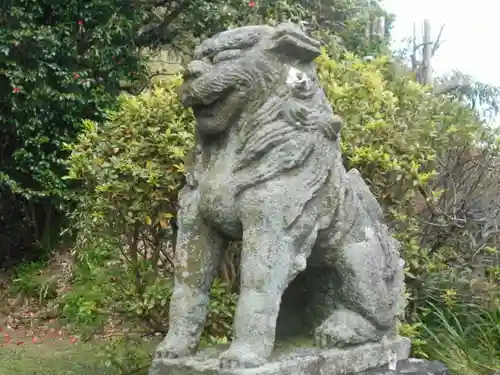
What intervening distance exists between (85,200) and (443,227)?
9.66ft

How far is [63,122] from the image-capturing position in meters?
8.71

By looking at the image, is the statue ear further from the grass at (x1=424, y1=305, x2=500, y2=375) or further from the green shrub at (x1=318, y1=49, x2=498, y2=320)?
the grass at (x1=424, y1=305, x2=500, y2=375)

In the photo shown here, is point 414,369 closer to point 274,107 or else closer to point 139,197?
point 274,107

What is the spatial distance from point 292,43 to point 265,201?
2.21 feet

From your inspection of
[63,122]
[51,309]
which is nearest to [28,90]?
[63,122]

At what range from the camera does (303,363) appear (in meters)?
2.89

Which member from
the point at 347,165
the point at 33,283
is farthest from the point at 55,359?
the point at 347,165

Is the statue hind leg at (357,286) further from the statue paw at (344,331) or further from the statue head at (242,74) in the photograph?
the statue head at (242,74)

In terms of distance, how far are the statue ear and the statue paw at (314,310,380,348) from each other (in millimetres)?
1137

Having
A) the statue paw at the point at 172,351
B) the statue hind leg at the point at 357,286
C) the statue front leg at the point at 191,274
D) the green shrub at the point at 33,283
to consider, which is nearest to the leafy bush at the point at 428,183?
the statue hind leg at the point at 357,286

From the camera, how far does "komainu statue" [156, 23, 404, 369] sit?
2.89 m

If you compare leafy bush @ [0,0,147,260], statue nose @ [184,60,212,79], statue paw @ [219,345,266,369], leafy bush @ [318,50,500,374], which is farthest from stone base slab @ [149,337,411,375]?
leafy bush @ [0,0,147,260]

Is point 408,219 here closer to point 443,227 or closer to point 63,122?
point 443,227

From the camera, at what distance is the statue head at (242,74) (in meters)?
2.98
